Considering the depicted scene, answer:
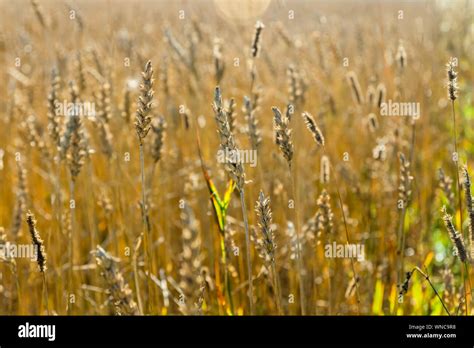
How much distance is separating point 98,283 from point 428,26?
264cm

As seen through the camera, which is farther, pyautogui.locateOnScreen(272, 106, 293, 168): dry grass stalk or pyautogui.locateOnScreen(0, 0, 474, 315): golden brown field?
pyautogui.locateOnScreen(0, 0, 474, 315): golden brown field

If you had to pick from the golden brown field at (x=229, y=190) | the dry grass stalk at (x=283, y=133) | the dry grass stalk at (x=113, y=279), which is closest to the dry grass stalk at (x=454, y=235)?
the golden brown field at (x=229, y=190)

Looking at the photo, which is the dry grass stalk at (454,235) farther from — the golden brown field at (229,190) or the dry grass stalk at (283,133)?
the dry grass stalk at (283,133)

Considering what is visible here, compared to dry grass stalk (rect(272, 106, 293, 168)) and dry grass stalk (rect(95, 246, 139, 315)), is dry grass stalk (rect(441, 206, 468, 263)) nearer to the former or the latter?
dry grass stalk (rect(272, 106, 293, 168))

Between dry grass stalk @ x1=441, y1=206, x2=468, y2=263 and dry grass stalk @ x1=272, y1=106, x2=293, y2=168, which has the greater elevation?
dry grass stalk @ x1=272, y1=106, x2=293, y2=168

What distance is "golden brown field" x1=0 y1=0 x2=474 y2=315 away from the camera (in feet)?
4.06

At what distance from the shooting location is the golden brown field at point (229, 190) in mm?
1236

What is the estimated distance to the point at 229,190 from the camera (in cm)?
125

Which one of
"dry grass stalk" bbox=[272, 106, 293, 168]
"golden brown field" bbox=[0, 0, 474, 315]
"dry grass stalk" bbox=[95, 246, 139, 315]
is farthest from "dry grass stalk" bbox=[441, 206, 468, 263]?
"dry grass stalk" bbox=[95, 246, 139, 315]

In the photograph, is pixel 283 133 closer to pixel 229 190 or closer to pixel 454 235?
pixel 229 190

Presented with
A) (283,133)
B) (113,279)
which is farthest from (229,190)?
Result: (113,279)

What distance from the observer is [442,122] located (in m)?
3.31
